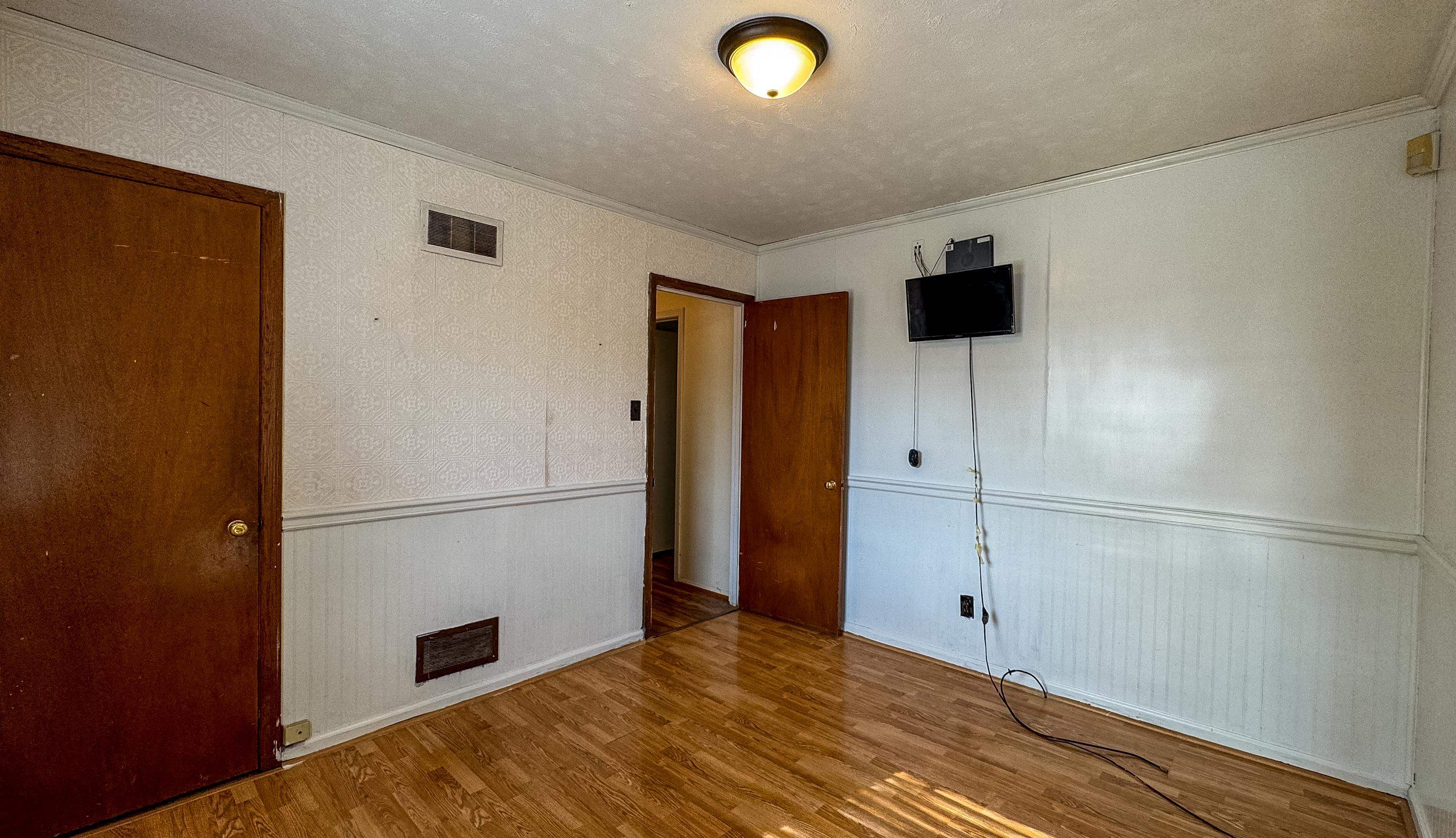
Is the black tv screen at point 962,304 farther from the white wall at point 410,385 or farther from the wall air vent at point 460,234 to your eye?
the wall air vent at point 460,234

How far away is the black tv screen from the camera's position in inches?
122

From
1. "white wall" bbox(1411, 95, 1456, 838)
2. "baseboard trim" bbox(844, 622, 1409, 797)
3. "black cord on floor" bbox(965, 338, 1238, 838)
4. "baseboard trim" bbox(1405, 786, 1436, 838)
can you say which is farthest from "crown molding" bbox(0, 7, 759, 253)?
"baseboard trim" bbox(1405, 786, 1436, 838)

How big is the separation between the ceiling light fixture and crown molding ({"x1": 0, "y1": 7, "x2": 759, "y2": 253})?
1.44 m

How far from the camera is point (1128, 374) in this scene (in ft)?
9.26

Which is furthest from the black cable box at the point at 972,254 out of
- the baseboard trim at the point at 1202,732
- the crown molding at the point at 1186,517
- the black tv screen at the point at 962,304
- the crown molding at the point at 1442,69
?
the baseboard trim at the point at 1202,732

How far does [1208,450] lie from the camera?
103 inches

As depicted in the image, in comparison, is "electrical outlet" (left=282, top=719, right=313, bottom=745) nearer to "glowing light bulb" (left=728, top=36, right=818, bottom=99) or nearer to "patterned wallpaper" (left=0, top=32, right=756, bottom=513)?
"patterned wallpaper" (left=0, top=32, right=756, bottom=513)

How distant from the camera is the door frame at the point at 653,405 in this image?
143 inches

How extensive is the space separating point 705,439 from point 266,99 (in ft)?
10.5

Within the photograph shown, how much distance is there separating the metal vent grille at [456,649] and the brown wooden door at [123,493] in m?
0.61

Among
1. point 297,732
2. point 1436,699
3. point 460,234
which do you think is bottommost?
point 297,732

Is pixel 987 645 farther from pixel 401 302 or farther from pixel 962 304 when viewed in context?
pixel 401 302

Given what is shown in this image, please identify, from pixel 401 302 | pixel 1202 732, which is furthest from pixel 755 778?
pixel 401 302

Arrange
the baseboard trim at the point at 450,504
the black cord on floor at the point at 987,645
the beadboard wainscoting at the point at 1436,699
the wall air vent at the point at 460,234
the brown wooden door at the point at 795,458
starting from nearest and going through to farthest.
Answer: the beadboard wainscoting at the point at 1436,699 → the baseboard trim at the point at 450,504 → the black cord on floor at the point at 987,645 → the wall air vent at the point at 460,234 → the brown wooden door at the point at 795,458
